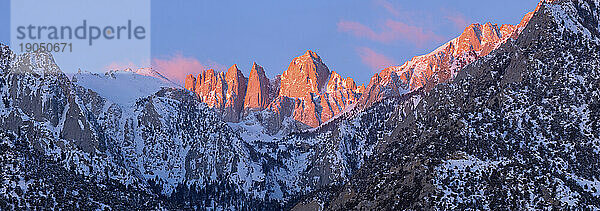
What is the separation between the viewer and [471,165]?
Result: 191875 millimetres

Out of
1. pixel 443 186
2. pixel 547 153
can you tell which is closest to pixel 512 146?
pixel 547 153

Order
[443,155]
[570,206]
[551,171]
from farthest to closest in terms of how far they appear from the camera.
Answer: [443,155] < [551,171] < [570,206]

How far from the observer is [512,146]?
19662 cm

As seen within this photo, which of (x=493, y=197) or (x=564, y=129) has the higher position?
(x=564, y=129)

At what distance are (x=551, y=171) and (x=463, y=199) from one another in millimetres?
A: 21184

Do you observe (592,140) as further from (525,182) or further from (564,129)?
(525,182)

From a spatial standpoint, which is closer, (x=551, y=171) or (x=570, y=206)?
(x=570, y=206)

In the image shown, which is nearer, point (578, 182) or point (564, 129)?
point (578, 182)

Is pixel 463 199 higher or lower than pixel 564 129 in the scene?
lower

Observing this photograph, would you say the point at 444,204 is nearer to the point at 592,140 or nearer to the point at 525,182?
the point at 525,182

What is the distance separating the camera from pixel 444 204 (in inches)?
7185

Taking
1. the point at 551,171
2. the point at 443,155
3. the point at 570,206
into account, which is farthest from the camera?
the point at 443,155

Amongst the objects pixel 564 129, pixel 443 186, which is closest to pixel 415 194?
pixel 443 186

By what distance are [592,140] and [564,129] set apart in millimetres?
7054
